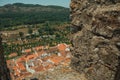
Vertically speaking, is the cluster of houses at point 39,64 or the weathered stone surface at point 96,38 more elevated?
the weathered stone surface at point 96,38

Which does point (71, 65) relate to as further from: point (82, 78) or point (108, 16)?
point (108, 16)

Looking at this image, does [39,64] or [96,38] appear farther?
[39,64]

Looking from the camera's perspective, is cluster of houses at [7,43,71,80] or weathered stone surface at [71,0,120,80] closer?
weathered stone surface at [71,0,120,80]

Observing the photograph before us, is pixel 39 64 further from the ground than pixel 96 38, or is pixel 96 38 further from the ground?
pixel 96 38

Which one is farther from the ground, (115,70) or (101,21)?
(101,21)

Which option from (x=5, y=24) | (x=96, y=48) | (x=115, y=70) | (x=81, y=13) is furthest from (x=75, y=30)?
(x=5, y=24)

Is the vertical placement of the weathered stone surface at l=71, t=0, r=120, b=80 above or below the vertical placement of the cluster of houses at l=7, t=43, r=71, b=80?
above

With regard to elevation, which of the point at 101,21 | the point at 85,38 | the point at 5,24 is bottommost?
the point at 5,24

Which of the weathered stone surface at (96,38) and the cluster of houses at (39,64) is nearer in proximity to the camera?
the weathered stone surface at (96,38)
